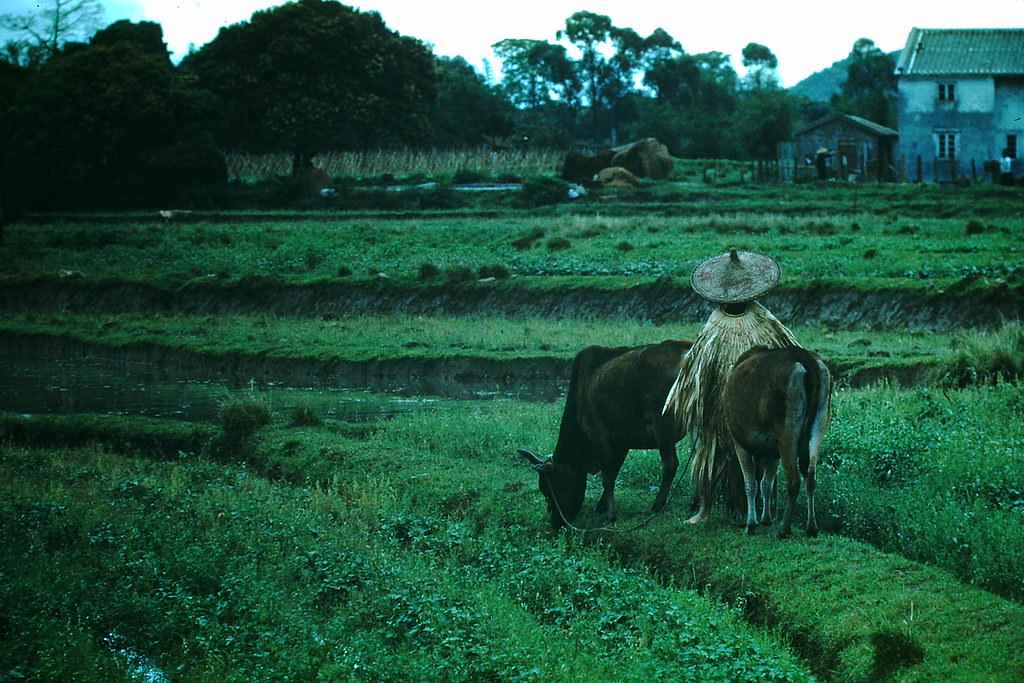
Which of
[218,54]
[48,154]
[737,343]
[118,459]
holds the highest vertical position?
[218,54]

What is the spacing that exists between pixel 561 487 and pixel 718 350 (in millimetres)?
2113

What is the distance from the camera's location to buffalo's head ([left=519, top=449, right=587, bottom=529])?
1186cm

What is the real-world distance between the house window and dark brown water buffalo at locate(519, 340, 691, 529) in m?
42.8

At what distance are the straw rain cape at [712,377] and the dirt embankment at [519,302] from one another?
11.8 meters

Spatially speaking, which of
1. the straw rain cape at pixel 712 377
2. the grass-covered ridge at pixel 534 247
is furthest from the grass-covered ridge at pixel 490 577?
the grass-covered ridge at pixel 534 247

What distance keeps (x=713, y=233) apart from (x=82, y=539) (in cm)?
2463

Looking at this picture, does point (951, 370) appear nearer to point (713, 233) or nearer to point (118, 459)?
point (118, 459)

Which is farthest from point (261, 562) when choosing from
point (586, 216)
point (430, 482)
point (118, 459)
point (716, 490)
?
point (586, 216)

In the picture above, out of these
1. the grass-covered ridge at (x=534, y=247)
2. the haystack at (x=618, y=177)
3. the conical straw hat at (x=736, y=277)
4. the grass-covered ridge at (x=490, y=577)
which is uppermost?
the haystack at (x=618, y=177)

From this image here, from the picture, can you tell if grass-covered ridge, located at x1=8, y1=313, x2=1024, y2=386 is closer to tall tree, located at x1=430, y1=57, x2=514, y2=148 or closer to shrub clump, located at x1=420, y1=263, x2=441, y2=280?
shrub clump, located at x1=420, y1=263, x2=441, y2=280

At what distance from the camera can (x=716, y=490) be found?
1147cm

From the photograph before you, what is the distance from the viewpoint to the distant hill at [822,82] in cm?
16962

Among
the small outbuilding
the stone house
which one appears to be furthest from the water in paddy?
the stone house

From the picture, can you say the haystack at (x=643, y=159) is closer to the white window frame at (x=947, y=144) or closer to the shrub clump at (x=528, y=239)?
the white window frame at (x=947, y=144)
